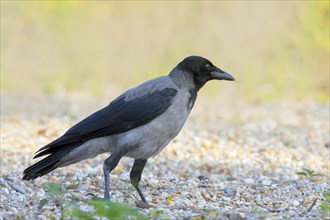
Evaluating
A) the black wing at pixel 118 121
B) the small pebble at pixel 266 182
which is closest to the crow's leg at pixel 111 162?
the black wing at pixel 118 121

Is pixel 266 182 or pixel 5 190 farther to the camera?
pixel 266 182

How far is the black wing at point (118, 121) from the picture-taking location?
260 inches

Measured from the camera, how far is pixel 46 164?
262 inches

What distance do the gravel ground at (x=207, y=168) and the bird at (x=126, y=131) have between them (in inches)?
14.7

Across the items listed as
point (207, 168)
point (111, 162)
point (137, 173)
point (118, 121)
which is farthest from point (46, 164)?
point (207, 168)

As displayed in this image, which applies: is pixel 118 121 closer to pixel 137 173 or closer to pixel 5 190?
pixel 137 173

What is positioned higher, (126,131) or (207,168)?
(126,131)

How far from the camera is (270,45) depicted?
20844mm

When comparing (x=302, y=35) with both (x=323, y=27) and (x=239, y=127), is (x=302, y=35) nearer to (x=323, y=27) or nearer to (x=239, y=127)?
(x=323, y=27)

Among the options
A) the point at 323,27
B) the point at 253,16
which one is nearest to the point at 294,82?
the point at 323,27

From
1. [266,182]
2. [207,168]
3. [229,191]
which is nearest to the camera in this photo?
[229,191]

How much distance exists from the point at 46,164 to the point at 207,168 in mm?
2963

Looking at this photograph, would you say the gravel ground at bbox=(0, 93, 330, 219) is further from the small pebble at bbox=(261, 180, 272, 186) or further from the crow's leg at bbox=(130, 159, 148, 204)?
the crow's leg at bbox=(130, 159, 148, 204)

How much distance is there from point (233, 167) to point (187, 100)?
8.69 ft
